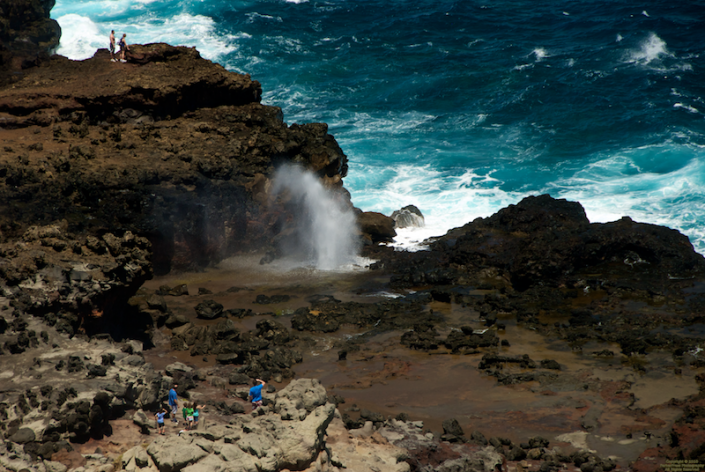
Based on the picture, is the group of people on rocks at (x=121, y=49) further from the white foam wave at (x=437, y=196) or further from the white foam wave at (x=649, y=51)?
the white foam wave at (x=649, y=51)

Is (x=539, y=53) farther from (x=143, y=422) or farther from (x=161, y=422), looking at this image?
(x=143, y=422)

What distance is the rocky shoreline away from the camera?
10.6 meters

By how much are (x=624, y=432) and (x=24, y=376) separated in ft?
35.5

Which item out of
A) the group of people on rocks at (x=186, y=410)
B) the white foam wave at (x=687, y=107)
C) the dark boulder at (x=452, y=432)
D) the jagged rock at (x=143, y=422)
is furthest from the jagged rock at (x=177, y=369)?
the white foam wave at (x=687, y=107)

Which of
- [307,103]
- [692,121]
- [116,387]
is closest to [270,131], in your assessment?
[116,387]

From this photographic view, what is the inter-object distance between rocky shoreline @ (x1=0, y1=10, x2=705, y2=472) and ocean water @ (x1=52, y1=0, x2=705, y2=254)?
583 centimetres

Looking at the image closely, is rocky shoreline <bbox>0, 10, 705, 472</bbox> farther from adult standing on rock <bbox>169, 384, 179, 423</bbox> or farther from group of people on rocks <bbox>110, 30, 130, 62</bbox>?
group of people on rocks <bbox>110, 30, 130, 62</bbox>

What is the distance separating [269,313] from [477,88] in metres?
26.9

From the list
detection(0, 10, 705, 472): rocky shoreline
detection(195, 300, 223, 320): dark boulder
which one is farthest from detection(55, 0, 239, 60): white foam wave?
detection(195, 300, 223, 320): dark boulder

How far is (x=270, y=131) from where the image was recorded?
75.1 ft

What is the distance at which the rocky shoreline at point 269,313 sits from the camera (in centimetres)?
1056

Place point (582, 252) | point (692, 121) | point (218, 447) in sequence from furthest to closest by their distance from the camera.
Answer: point (692, 121), point (582, 252), point (218, 447)

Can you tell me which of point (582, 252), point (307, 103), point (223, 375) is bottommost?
point (223, 375)

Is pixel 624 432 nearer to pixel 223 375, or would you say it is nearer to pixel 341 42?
pixel 223 375
